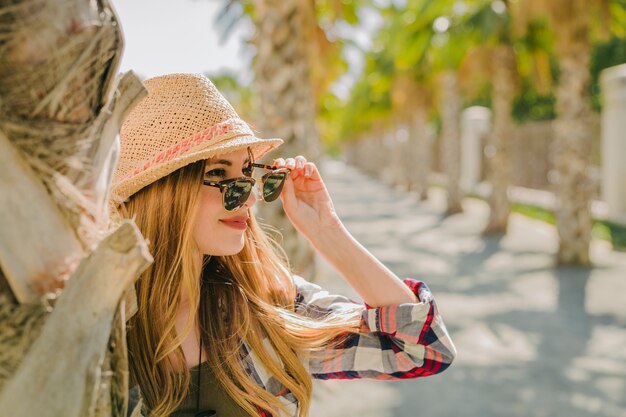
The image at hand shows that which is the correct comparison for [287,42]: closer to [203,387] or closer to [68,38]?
[203,387]

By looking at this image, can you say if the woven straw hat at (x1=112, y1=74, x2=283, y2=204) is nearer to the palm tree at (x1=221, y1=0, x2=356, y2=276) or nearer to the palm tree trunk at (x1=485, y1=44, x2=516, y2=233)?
the palm tree at (x1=221, y1=0, x2=356, y2=276)

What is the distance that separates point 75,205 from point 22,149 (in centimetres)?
10

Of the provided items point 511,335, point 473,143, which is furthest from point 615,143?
point 473,143

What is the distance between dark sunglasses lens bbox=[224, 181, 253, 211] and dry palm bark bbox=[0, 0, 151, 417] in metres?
0.91

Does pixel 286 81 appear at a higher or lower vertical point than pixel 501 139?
higher

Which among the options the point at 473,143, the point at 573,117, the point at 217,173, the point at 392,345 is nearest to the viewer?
the point at 217,173

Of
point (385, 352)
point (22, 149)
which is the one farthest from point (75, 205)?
point (385, 352)

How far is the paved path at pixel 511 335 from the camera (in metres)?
4.39

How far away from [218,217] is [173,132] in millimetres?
285

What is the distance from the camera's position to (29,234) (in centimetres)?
75

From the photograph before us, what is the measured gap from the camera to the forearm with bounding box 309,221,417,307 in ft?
6.10

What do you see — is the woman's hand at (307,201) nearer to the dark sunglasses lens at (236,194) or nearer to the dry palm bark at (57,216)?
the dark sunglasses lens at (236,194)

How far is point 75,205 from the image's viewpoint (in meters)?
0.79

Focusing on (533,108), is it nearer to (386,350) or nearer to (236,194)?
(386,350)
